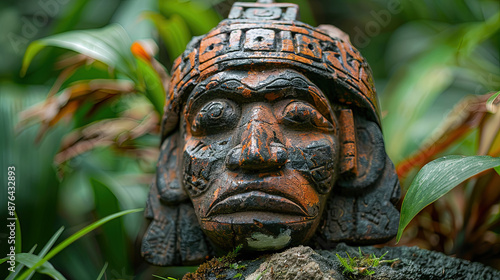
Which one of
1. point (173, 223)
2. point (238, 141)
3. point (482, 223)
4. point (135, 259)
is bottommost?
point (135, 259)

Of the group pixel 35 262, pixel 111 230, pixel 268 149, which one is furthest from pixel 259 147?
pixel 111 230

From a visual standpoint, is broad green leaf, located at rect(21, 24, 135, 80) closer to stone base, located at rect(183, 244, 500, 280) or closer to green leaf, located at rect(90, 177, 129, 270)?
green leaf, located at rect(90, 177, 129, 270)

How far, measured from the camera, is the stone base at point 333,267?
4.21 ft

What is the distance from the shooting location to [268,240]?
141 cm

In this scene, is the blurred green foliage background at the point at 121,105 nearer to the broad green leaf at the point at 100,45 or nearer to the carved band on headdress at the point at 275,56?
the broad green leaf at the point at 100,45

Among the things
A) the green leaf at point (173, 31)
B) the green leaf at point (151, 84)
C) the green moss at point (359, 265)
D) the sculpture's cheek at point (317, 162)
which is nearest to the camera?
the green moss at point (359, 265)

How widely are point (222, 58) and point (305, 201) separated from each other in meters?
0.48

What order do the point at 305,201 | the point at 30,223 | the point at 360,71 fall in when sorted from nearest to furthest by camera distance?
the point at 305,201
the point at 360,71
the point at 30,223

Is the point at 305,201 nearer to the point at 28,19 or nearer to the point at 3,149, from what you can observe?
the point at 3,149

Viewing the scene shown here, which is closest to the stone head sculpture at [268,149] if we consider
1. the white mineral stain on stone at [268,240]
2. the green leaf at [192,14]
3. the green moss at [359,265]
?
the white mineral stain on stone at [268,240]

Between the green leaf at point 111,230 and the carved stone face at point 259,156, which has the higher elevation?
the carved stone face at point 259,156

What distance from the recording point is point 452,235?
2.12 m

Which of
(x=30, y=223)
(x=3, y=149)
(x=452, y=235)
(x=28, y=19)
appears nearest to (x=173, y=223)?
(x=30, y=223)

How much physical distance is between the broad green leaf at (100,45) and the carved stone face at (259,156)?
0.69 metres
